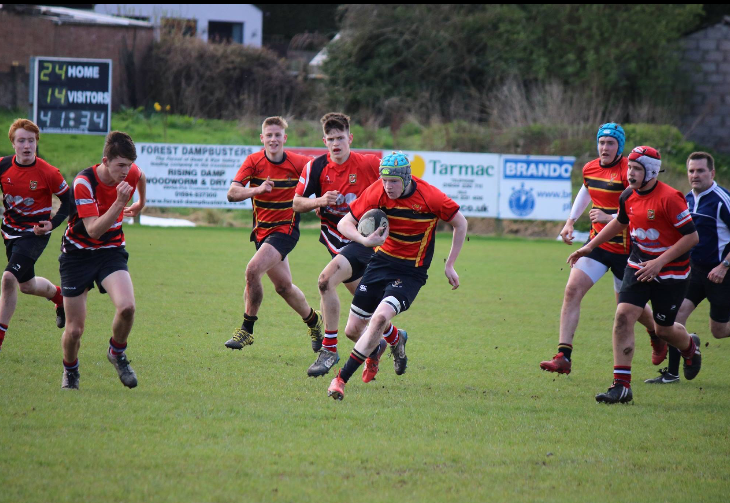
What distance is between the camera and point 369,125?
28203mm

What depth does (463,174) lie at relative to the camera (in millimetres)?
20875

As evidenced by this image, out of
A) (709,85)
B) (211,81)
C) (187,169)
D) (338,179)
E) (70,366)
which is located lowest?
(70,366)

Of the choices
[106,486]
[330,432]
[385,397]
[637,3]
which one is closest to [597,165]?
[385,397]

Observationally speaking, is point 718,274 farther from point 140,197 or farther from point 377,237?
point 140,197

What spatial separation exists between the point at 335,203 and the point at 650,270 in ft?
8.58

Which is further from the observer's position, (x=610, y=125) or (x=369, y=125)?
(x=369, y=125)

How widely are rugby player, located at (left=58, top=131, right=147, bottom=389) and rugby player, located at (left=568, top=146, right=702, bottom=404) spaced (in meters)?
3.69

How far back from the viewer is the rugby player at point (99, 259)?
599 centimetres

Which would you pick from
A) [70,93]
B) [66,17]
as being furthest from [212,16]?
[70,93]

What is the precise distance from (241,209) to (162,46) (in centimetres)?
1376

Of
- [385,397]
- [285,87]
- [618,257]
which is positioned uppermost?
[285,87]

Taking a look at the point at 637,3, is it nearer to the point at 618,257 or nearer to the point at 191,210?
the point at 191,210

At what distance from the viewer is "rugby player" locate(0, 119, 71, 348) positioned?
7250 mm

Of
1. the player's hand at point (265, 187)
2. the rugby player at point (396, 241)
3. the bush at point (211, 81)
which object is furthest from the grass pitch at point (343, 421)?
the bush at point (211, 81)
